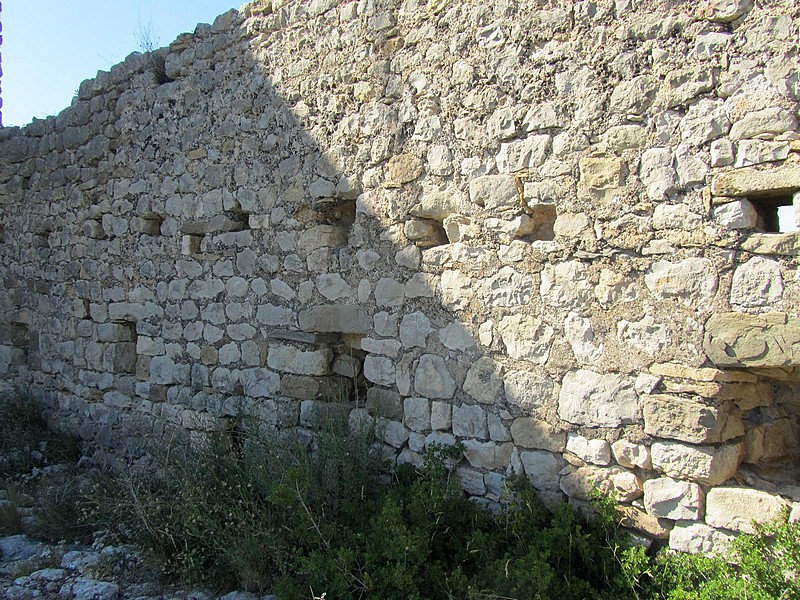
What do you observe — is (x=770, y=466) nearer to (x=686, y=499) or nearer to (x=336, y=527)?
(x=686, y=499)

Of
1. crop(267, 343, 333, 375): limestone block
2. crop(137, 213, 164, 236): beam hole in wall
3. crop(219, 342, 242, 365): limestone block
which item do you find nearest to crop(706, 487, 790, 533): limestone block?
crop(267, 343, 333, 375): limestone block

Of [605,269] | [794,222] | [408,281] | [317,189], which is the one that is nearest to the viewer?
[794,222]

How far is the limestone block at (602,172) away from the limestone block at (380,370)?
4.74 ft

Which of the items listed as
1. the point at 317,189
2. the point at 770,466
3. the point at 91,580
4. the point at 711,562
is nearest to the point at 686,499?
the point at 711,562

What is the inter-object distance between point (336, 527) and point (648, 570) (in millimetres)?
1397

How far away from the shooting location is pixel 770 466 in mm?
2744

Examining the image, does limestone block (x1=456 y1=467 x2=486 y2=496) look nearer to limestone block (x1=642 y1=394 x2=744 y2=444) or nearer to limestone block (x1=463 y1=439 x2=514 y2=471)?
limestone block (x1=463 y1=439 x2=514 y2=471)

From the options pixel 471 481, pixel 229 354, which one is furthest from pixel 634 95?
pixel 229 354

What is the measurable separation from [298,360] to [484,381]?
1.32m

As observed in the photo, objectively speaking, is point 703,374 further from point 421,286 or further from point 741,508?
point 421,286

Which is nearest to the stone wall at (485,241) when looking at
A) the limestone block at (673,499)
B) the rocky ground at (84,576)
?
the limestone block at (673,499)

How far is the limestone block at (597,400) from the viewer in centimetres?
282

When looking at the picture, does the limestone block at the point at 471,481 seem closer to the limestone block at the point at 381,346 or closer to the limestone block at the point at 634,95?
the limestone block at the point at 381,346

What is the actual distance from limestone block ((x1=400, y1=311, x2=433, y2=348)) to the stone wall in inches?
0.5
